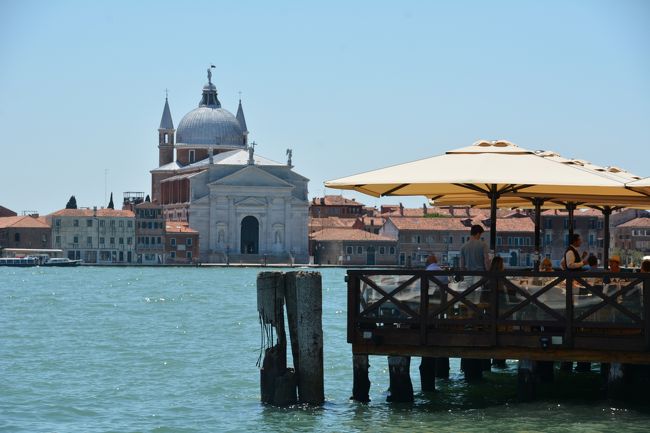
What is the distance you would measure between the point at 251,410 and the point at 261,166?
374 feet

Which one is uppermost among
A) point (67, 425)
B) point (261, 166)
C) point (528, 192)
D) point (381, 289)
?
point (261, 166)

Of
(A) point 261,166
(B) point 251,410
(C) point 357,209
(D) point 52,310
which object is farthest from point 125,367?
(C) point 357,209

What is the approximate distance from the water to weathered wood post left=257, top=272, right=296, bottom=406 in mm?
236

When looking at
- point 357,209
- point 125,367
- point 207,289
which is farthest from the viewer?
point 357,209

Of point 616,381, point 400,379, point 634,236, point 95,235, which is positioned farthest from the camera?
point 634,236

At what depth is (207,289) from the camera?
7244cm

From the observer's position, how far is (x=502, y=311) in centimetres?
1630

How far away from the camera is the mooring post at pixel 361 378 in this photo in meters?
17.3

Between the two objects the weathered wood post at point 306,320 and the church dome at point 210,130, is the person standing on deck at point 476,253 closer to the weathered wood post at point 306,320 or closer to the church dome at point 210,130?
the weathered wood post at point 306,320

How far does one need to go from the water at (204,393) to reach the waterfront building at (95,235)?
93.3 m

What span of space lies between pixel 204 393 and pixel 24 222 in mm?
119555

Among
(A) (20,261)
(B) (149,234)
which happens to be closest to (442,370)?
(A) (20,261)

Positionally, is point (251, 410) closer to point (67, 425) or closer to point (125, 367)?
point (67, 425)

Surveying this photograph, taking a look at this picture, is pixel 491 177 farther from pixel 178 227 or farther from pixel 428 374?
pixel 178 227
